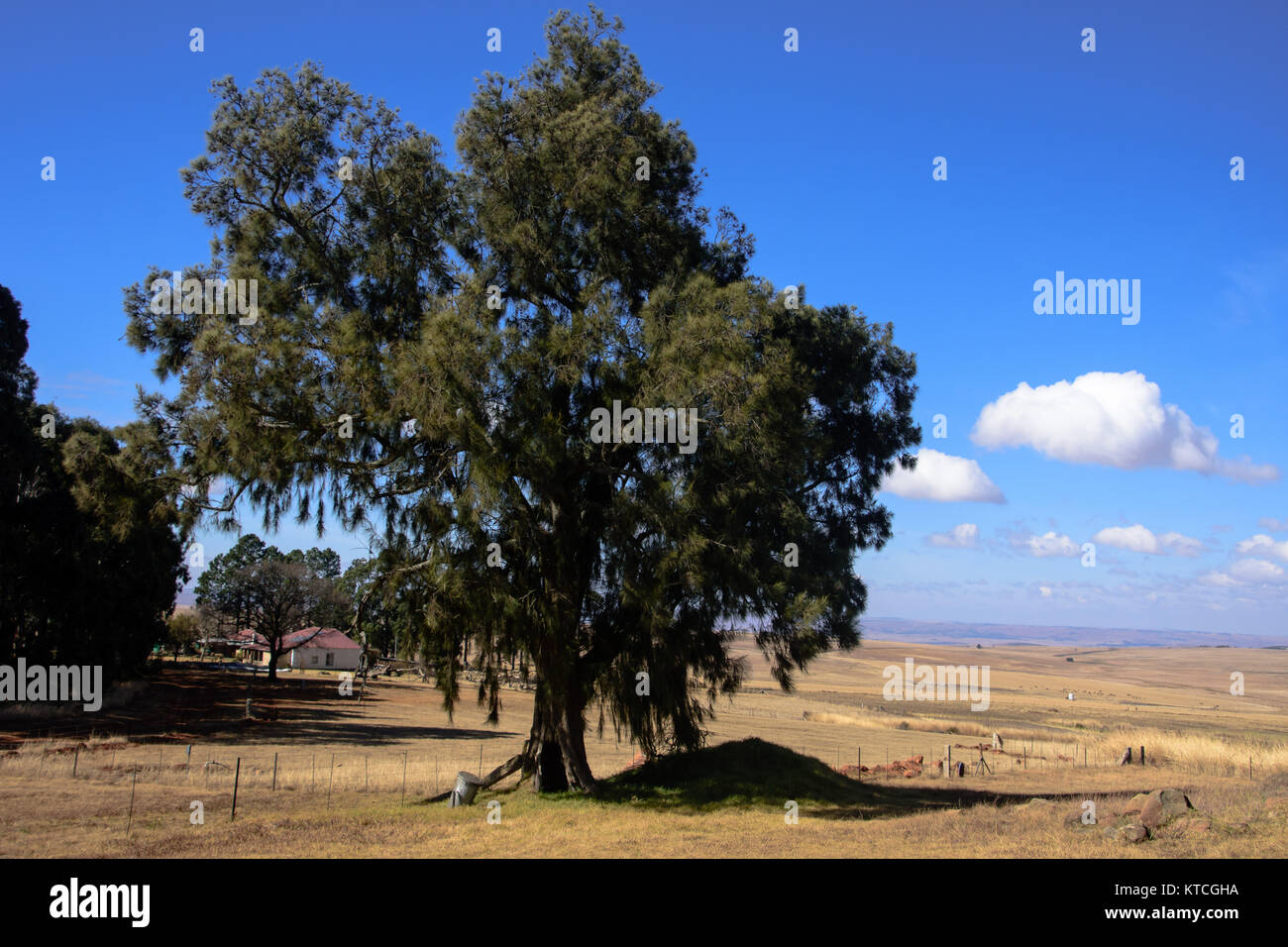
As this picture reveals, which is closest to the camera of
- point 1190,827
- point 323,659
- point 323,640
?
point 1190,827

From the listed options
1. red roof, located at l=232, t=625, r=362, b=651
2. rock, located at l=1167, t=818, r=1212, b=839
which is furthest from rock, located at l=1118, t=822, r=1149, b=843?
red roof, located at l=232, t=625, r=362, b=651

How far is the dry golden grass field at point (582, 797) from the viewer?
13281 mm

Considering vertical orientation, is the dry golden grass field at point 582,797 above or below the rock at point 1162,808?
below

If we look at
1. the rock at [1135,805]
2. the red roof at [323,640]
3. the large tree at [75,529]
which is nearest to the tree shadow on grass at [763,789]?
the rock at [1135,805]

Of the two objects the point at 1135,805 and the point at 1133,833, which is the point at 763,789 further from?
the point at 1133,833

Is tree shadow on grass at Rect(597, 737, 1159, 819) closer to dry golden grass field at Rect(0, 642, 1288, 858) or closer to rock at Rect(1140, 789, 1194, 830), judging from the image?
dry golden grass field at Rect(0, 642, 1288, 858)

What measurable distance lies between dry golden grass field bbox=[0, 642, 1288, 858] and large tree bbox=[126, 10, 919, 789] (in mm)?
2525

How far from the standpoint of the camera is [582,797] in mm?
18594

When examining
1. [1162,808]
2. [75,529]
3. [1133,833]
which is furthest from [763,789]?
[75,529]

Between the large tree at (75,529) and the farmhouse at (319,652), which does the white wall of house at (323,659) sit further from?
the large tree at (75,529)

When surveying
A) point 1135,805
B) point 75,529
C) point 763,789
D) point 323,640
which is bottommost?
point 323,640

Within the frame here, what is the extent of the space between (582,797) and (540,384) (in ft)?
30.3

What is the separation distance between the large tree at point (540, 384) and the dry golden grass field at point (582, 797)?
252 cm
